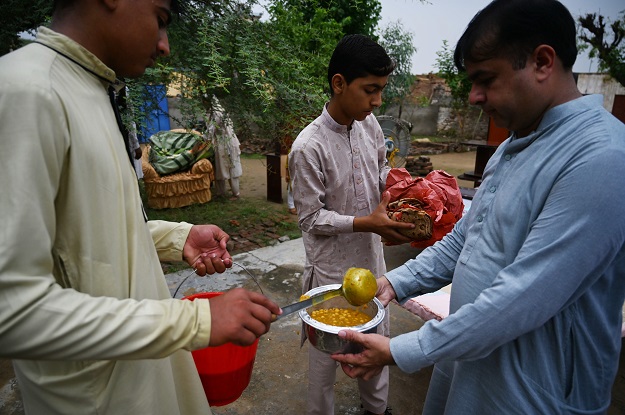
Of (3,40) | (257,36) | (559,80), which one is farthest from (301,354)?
(3,40)

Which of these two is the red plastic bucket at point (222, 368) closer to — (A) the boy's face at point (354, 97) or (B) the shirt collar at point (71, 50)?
(B) the shirt collar at point (71, 50)

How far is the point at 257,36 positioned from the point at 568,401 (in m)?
2.66

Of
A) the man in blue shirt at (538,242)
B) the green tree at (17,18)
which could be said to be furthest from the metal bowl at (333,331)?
the green tree at (17,18)

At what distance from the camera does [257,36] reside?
271 cm

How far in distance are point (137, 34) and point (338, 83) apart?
139 cm

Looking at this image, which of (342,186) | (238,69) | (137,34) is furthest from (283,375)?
(137,34)

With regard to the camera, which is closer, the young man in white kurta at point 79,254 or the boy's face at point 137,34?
the young man in white kurta at point 79,254

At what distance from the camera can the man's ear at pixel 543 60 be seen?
113 cm

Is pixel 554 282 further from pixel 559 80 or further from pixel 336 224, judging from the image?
pixel 336 224

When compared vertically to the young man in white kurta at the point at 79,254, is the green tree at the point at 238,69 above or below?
above

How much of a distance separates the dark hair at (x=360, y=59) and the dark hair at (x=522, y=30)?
0.98 meters

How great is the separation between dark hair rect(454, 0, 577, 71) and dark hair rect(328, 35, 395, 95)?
98cm

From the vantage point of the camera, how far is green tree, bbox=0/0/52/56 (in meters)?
2.53

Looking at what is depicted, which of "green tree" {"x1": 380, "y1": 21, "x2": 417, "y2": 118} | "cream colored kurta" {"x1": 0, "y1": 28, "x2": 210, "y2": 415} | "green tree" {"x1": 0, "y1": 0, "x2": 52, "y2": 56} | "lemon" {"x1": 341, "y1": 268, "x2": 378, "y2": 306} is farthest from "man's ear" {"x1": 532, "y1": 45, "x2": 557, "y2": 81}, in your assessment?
"green tree" {"x1": 380, "y1": 21, "x2": 417, "y2": 118}
